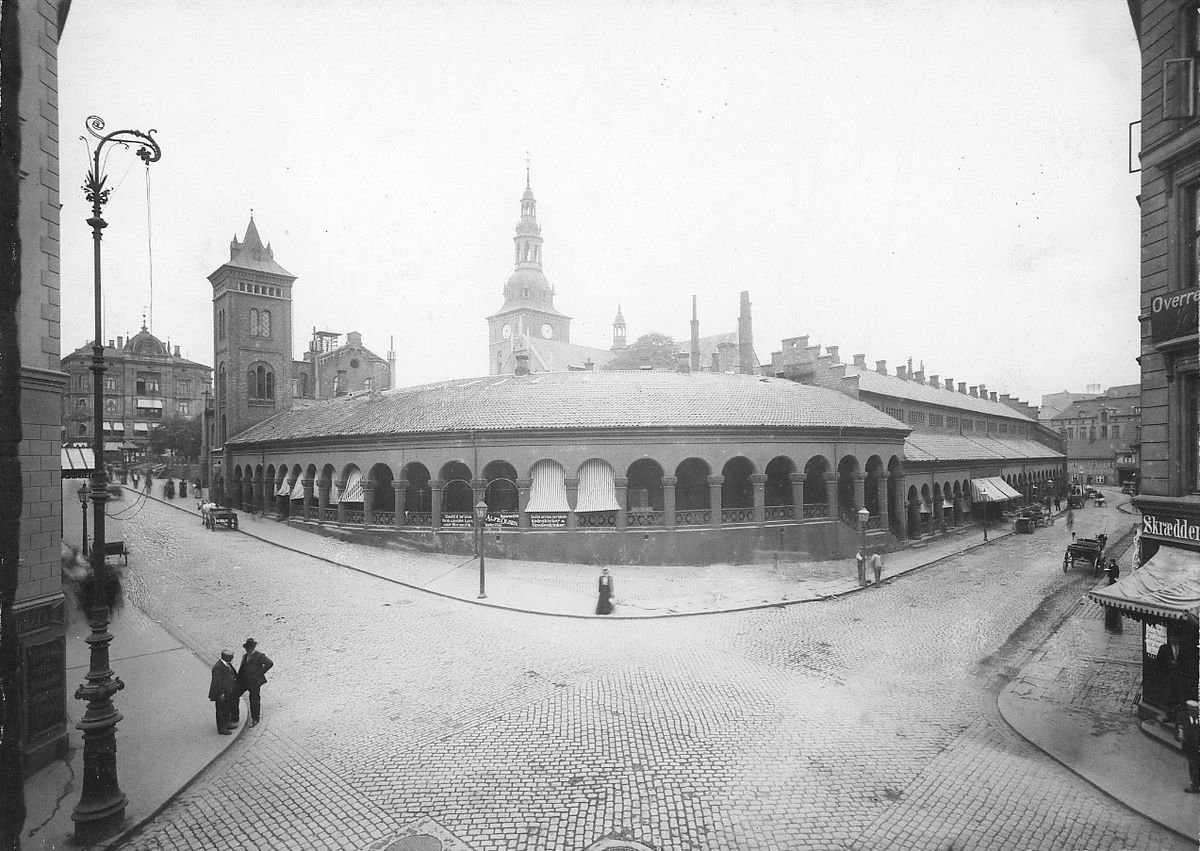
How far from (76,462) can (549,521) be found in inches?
662

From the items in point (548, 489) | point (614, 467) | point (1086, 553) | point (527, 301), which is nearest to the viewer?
point (1086, 553)

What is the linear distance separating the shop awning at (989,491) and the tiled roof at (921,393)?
7.33 m

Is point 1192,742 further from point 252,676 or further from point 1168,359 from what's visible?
point 252,676

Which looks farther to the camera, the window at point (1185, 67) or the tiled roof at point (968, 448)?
the tiled roof at point (968, 448)

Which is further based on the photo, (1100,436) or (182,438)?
(1100,436)

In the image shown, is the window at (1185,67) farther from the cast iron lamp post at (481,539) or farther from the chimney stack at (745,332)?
the chimney stack at (745,332)

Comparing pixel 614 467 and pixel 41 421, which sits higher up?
pixel 41 421

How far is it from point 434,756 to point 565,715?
7.82 ft

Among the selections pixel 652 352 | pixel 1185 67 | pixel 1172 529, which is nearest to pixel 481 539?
pixel 1172 529

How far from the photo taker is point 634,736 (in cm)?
952

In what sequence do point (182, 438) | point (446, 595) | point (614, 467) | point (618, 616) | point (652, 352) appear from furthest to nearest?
point (652, 352) < point (182, 438) < point (614, 467) < point (446, 595) < point (618, 616)

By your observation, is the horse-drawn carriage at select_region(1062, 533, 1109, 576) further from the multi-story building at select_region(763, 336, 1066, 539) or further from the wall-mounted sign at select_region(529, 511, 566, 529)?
the wall-mounted sign at select_region(529, 511, 566, 529)

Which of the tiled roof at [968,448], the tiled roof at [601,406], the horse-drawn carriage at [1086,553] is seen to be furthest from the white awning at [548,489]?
the horse-drawn carriage at [1086,553]

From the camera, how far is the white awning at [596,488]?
81.4ft
